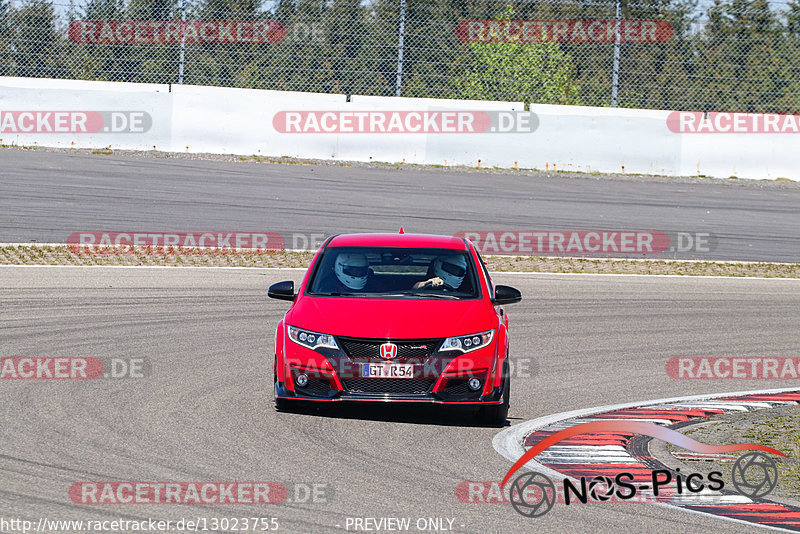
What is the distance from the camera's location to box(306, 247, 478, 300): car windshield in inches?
372

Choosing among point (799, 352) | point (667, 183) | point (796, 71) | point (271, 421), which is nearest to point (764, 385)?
point (799, 352)

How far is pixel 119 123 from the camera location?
23734mm

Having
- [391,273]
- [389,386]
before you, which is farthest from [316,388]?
[391,273]

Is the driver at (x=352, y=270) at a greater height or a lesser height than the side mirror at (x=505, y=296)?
greater

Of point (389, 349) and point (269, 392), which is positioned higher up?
point (389, 349)

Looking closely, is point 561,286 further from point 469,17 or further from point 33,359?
point 469,17

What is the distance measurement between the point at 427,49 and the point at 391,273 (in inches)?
612

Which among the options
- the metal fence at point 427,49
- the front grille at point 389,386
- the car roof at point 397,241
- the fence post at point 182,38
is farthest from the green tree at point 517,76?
the front grille at point 389,386

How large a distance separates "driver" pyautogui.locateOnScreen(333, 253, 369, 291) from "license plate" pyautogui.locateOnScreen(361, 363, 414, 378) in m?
1.30

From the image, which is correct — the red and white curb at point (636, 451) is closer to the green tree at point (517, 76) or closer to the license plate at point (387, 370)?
the license plate at point (387, 370)

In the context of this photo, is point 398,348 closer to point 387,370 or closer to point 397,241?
point 387,370

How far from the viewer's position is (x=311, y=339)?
8.62 meters

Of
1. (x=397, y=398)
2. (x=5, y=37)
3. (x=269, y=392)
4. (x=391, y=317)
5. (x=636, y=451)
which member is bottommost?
(x=636, y=451)

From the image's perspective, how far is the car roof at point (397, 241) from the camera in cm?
1006
